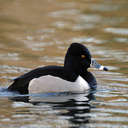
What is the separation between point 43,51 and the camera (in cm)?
1552

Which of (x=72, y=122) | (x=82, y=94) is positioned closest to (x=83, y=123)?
(x=72, y=122)

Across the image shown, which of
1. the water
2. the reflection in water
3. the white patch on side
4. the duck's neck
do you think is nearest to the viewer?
the reflection in water

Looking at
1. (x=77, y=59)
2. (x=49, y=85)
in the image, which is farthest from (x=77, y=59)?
(x=49, y=85)

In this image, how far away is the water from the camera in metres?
8.62

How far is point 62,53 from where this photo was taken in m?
15.2

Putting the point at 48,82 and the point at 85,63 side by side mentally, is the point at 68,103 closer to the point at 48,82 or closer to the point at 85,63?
the point at 48,82

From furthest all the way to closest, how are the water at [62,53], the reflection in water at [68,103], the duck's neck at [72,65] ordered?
1. the duck's neck at [72,65]
2. the water at [62,53]
3. the reflection in water at [68,103]

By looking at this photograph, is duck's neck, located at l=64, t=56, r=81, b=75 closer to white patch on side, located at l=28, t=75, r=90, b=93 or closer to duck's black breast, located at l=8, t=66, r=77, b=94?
duck's black breast, located at l=8, t=66, r=77, b=94

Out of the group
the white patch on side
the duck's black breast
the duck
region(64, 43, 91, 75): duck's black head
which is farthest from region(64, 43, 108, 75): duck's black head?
the white patch on side

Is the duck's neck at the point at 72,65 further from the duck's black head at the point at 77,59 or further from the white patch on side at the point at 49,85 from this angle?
the white patch on side at the point at 49,85

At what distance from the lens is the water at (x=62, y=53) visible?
28.3 feet

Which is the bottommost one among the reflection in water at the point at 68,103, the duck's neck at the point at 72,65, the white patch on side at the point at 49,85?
the reflection in water at the point at 68,103

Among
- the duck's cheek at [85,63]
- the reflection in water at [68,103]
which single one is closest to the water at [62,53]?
the reflection in water at [68,103]

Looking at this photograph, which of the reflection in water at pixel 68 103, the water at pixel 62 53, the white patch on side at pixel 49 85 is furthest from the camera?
A: the white patch on side at pixel 49 85
